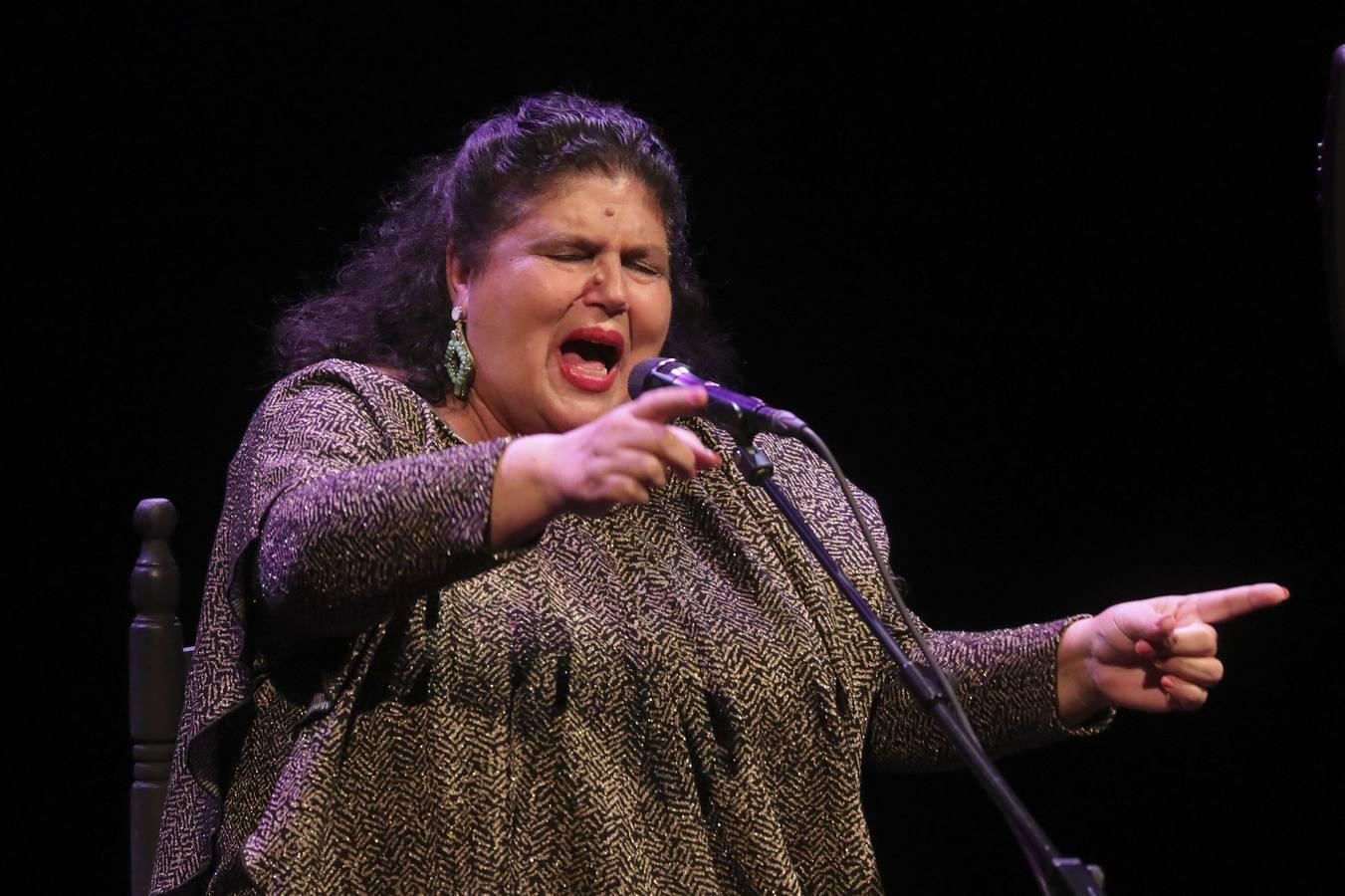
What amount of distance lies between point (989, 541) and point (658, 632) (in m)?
1.24

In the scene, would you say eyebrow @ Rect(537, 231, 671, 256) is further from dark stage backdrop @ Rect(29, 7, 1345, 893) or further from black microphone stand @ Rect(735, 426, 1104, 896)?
dark stage backdrop @ Rect(29, 7, 1345, 893)

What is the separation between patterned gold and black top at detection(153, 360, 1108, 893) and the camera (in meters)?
1.54

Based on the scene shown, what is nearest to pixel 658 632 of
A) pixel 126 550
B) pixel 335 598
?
pixel 335 598

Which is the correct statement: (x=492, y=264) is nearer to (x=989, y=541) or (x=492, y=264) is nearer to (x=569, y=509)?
(x=569, y=509)

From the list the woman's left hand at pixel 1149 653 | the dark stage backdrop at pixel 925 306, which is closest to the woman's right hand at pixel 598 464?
the woman's left hand at pixel 1149 653

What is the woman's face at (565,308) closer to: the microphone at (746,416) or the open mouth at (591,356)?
the open mouth at (591,356)

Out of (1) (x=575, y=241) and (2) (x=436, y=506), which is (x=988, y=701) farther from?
(2) (x=436, y=506)

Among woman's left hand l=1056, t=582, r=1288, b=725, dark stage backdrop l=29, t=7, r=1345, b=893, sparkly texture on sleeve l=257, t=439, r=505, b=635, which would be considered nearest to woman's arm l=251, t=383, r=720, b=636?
sparkly texture on sleeve l=257, t=439, r=505, b=635

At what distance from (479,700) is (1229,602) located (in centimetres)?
79

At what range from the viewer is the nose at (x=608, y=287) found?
1.88m

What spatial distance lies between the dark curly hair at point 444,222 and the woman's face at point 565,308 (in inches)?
1.4

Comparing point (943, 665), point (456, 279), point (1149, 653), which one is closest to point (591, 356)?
point (456, 279)

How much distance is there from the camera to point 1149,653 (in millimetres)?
1739

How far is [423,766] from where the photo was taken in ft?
5.32
